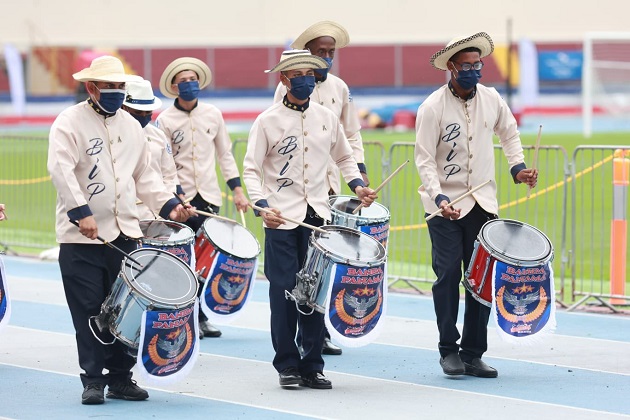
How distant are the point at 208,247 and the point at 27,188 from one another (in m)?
10.0

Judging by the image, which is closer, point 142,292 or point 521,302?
point 142,292

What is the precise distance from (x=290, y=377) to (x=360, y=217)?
1521 millimetres

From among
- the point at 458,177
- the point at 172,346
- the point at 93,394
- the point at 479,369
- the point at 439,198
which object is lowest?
the point at 479,369

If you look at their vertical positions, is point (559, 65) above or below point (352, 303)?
above

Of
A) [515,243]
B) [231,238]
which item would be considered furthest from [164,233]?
[515,243]

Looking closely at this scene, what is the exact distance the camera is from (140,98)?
31.2 feet

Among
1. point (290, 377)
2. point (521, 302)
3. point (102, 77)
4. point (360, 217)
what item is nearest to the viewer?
point (102, 77)

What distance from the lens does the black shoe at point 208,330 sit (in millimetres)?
10398

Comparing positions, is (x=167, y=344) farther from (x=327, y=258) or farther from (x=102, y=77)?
(x=102, y=77)

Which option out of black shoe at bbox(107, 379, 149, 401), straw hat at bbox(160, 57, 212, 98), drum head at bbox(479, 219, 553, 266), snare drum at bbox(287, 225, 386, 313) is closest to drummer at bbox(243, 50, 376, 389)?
snare drum at bbox(287, 225, 386, 313)

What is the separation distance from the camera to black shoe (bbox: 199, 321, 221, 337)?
10.4 m

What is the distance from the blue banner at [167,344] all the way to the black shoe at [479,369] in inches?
81.2

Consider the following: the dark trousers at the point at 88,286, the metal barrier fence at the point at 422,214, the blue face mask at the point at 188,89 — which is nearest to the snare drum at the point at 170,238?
the dark trousers at the point at 88,286

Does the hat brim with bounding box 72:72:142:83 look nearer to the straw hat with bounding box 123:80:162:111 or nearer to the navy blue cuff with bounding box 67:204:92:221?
the navy blue cuff with bounding box 67:204:92:221
